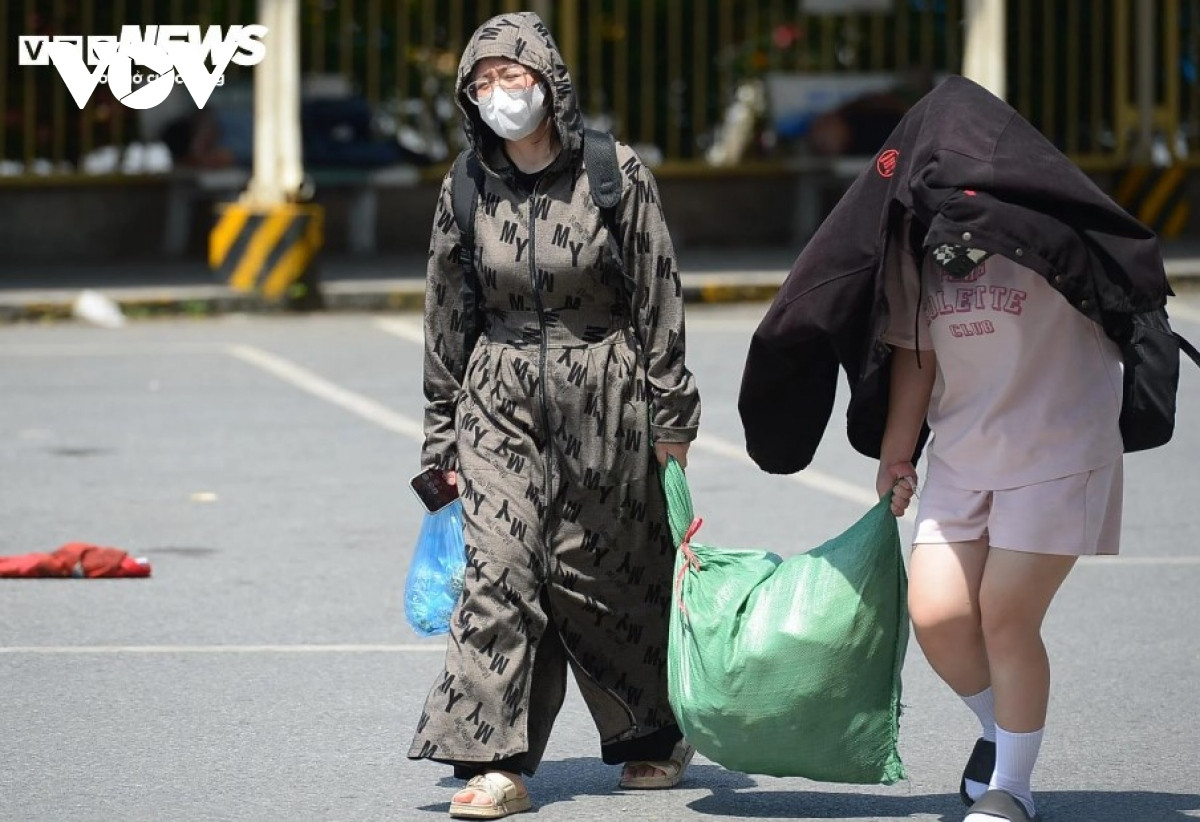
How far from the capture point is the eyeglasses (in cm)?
493

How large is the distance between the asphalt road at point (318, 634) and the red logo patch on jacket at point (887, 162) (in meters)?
1.46

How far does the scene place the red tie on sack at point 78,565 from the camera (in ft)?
25.3

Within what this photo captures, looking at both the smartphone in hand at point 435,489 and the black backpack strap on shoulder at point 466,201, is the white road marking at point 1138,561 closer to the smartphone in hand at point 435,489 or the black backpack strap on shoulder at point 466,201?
the smartphone in hand at point 435,489

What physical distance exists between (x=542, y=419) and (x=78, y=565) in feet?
10.7

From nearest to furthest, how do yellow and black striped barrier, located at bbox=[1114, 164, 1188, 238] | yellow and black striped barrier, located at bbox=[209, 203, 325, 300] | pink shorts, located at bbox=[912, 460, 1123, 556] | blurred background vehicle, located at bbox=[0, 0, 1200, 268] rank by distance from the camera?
1. pink shorts, located at bbox=[912, 460, 1123, 556]
2. yellow and black striped barrier, located at bbox=[209, 203, 325, 300]
3. yellow and black striped barrier, located at bbox=[1114, 164, 1188, 238]
4. blurred background vehicle, located at bbox=[0, 0, 1200, 268]

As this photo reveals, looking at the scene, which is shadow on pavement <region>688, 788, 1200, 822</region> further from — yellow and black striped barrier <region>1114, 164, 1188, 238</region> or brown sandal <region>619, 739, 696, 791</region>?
yellow and black striped barrier <region>1114, 164, 1188, 238</region>

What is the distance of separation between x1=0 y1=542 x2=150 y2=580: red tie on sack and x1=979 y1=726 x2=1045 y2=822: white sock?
3.87 meters

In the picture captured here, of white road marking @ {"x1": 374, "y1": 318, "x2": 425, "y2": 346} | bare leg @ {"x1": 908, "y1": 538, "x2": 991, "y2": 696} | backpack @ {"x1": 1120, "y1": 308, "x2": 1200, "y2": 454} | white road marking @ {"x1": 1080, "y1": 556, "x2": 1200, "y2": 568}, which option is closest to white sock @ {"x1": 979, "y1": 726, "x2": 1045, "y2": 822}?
bare leg @ {"x1": 908, "y1": 538, "x2": 991, "y2": 696}

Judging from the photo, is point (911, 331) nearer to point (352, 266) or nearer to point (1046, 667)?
point (1046, 667)

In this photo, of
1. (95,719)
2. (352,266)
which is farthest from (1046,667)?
(352,266)

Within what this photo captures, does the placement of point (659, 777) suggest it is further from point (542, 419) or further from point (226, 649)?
point (226, 649)

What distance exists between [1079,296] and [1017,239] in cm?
17

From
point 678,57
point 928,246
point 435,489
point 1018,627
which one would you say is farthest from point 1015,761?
point 678,57

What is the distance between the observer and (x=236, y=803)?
5113 millimetres
